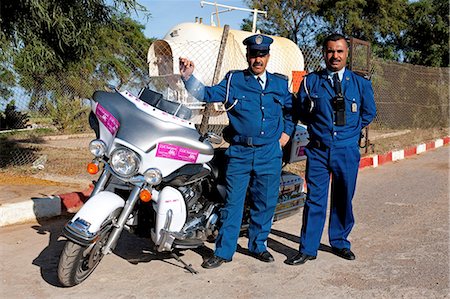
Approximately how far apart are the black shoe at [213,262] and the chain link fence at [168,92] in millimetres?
2854

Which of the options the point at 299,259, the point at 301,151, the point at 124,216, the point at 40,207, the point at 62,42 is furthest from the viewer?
the point at 62,42

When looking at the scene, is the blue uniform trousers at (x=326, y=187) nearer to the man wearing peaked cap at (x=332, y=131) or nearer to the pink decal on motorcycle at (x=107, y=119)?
the man wearing peaked cap at (x=332, y=131)

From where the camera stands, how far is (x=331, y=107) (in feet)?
14.0

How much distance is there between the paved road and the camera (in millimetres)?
3691

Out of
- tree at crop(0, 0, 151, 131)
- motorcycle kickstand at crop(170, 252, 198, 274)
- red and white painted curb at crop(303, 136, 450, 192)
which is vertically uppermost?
tree at crop(0, 0, 151, 131)

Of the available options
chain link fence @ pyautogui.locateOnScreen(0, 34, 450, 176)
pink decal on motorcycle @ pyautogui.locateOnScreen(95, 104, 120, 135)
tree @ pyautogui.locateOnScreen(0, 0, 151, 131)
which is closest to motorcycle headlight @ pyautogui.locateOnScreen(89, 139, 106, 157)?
pink decal on motorcycle @ pyautogui.locateOnScreen(95, 104, 120, 135)

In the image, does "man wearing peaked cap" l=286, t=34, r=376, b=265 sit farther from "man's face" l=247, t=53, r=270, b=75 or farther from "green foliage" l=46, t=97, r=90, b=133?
"green foliage" l=46, t=97, r=90, b=133

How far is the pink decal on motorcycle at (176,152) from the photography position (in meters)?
3.63

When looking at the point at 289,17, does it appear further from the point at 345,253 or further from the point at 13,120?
the point at 345,253

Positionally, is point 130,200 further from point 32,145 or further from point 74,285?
point 32,145

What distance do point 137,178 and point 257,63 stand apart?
1378 mm

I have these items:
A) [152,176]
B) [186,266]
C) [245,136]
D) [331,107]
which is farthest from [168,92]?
[152,176]

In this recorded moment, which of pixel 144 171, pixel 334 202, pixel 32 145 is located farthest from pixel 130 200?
pixel 32 145

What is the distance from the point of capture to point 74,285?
12.1 feet
